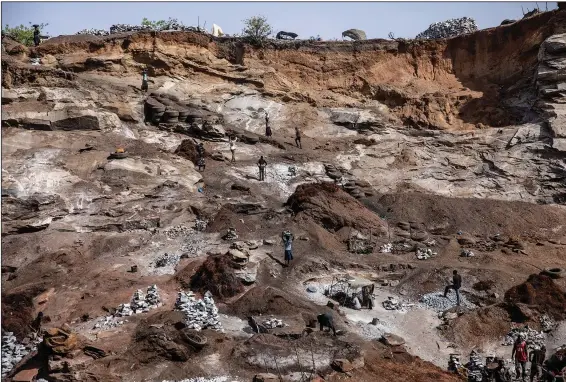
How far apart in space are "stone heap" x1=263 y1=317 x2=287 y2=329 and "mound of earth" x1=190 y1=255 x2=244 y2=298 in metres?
2.03

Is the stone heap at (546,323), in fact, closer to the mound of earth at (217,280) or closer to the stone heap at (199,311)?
the mound of earth at (217,280)

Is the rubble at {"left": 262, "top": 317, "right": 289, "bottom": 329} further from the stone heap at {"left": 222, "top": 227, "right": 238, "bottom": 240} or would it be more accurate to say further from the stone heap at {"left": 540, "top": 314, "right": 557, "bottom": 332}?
the stone heap at {"left": 540, "top": 314, "right": 557, "bottom": 332}

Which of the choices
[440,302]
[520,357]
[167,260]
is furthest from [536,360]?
[167,260]

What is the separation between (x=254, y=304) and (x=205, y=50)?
70.9ft

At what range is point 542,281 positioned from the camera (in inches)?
611

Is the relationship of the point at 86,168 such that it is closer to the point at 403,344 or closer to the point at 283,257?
the point at 283,257

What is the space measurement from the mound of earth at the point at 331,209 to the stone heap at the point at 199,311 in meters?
7.36

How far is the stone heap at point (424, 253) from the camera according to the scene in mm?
19109

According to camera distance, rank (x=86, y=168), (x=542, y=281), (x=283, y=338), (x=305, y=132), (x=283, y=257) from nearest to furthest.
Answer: (x=283, y=338) < (x=542, y=281) < (x=283, y=257) < (x=86, y=168) < (x=305, y=132)

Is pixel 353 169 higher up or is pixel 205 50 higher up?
pixel 205 50

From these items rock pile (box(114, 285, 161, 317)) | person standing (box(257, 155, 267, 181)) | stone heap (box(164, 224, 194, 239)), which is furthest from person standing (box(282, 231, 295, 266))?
person standing (box(257, 155, 267, 181))

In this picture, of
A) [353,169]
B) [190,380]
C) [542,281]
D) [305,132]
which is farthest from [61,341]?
[305,132]

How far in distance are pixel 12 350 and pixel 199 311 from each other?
4.35m

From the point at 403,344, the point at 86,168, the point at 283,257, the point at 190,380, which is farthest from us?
the point at 86,168
